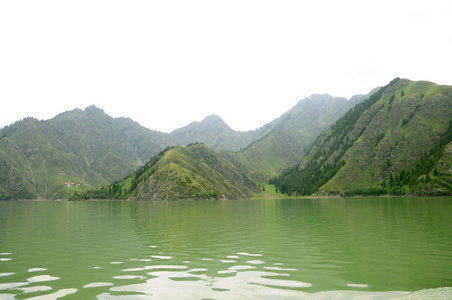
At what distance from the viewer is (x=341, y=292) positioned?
16391mm

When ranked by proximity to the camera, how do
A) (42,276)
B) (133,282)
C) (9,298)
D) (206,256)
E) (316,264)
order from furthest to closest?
(206,256) → (316,264) → (42,276) → (133,282) → (9,298)

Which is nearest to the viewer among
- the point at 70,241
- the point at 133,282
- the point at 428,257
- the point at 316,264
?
the point at 133,282

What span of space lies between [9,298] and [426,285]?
24.2 m

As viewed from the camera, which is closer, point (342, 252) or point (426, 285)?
point (426, 285)

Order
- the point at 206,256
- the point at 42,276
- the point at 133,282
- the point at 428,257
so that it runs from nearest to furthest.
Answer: the point at 133,282
the point at 42,276
the point at 428,257
the point at 206,256

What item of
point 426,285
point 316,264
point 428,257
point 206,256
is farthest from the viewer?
point 206,256

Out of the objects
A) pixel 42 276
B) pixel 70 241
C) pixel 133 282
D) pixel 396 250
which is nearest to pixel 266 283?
pixel 133 282

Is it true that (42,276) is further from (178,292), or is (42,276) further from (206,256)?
(206,256)

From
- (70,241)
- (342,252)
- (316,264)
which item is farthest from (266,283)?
A: (70,241)

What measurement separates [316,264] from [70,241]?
103 ft

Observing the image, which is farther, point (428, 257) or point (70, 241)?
point (70, 241)

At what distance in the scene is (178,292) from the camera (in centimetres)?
1691

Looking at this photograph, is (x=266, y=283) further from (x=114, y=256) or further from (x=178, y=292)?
(x=114, y=256)

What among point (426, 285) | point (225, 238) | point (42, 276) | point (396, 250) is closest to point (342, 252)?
point (396, 250)
